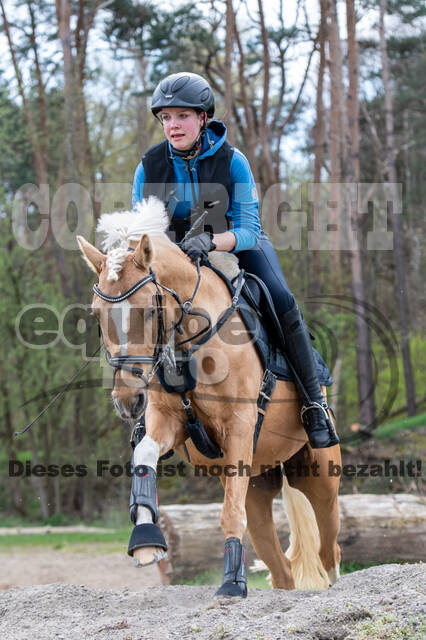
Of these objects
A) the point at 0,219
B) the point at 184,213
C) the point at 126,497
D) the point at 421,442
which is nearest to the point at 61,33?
the point at 0,219

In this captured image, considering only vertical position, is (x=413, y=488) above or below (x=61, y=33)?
below

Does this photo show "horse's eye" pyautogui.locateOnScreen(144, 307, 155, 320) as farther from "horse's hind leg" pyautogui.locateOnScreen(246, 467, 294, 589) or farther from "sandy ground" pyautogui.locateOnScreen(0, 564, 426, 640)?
"horse's hind leg" pyautogui.locateOnScreen(246, 467, 294, 589)

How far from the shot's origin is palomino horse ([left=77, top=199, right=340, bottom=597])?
3404mm

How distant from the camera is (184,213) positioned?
4.57m

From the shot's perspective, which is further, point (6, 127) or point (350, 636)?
point (6, 127)

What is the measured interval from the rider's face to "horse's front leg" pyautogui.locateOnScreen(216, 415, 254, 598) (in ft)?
5.58

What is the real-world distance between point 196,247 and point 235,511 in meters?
1.45

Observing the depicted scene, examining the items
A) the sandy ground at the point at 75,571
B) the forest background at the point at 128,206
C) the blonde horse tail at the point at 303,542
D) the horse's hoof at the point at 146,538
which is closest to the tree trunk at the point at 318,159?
the forest background at the point at 128,206

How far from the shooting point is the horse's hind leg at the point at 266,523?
18.0 feet

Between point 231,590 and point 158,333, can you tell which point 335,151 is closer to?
point 158,333

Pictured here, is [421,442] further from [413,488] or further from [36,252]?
[36,252]

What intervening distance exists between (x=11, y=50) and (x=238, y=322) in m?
16.0

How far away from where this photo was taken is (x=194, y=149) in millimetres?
4398

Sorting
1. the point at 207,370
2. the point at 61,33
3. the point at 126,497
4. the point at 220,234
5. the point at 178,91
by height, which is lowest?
the point at 126,497
